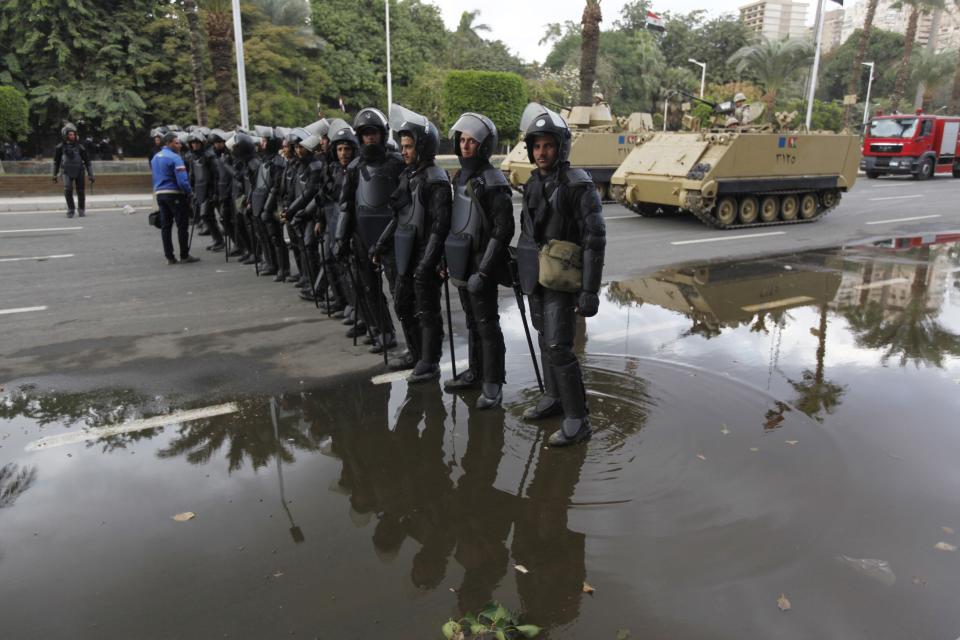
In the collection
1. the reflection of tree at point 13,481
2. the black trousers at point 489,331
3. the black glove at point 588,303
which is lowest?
the reflection of tree at point 13,481

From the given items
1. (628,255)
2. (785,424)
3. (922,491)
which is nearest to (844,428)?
(785,424)

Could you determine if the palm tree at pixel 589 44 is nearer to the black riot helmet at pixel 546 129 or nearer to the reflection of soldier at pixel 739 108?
the reflection of soldier at pixel 739 108

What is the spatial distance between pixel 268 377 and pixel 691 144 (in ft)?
39.0

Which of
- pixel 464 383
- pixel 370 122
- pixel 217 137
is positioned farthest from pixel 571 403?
pixel 217 137

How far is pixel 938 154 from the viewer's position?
2834 cm

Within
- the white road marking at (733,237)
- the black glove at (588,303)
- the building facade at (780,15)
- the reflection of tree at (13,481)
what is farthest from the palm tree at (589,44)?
the building facade at (780,15)

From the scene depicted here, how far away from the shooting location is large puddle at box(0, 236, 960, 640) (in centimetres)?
311

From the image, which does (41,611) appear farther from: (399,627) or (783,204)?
(783,204)

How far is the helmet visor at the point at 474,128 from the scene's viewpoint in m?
4.96

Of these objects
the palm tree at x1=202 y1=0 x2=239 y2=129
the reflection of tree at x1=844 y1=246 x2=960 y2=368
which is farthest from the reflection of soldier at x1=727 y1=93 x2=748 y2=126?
the palm tree at x1=202 y1=0 x2=239 y2=129

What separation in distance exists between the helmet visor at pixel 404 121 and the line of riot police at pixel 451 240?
1cm

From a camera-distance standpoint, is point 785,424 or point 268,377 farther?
point 268,377

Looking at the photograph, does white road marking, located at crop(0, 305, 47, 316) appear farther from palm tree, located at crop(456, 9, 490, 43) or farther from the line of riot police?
palm tree, located at crop(456, 9, 490, 43)

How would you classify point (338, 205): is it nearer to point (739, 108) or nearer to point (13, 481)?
point (13, 481)
